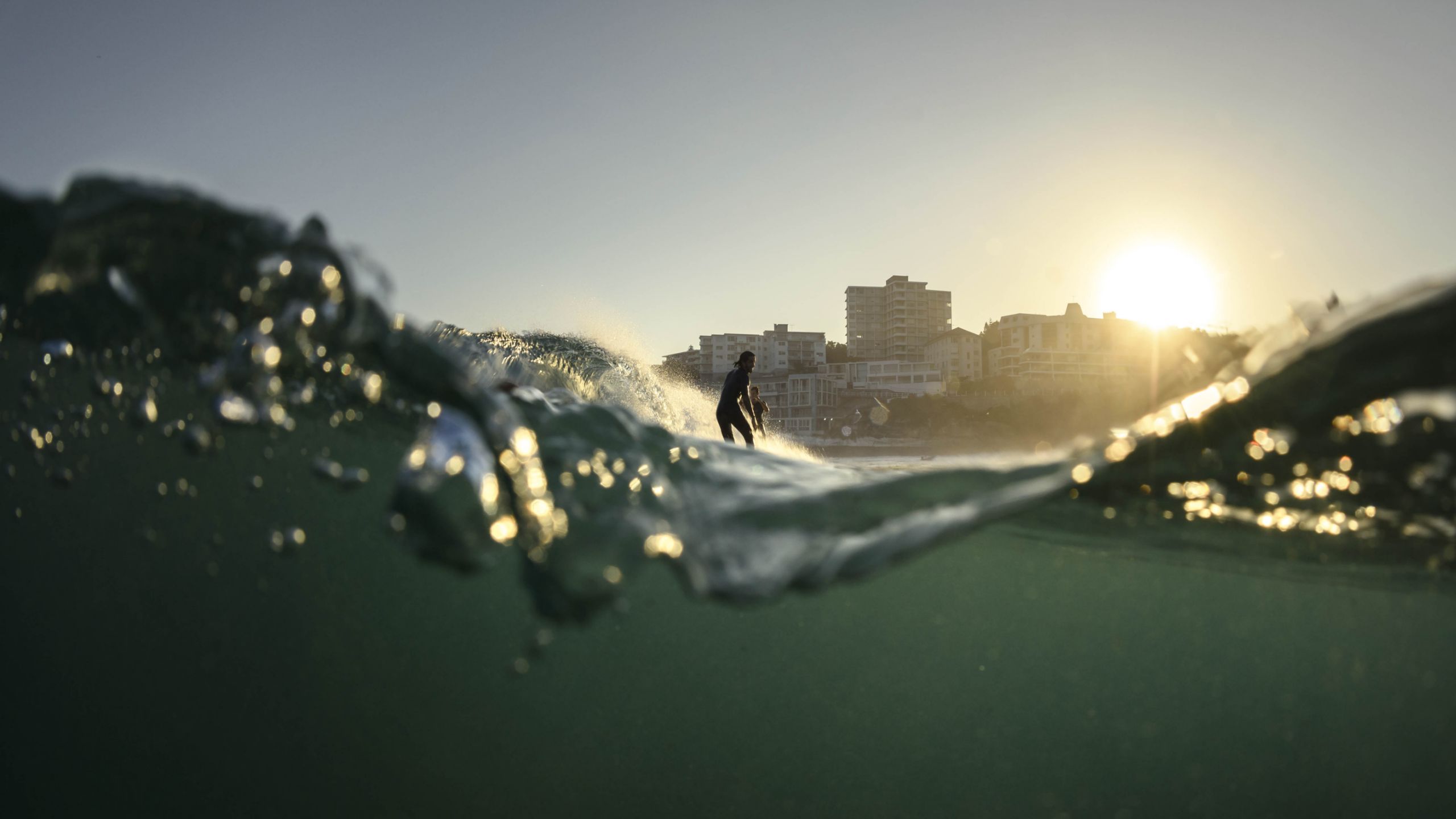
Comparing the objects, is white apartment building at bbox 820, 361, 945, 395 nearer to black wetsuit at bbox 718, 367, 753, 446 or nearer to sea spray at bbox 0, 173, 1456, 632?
black wetsuit at bbox 718, 367, 753, 446

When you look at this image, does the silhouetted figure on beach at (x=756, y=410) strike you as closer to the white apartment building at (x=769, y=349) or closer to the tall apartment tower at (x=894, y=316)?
the white apartment building at (x=769, y=349)

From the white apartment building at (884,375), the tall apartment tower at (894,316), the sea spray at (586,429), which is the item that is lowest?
the sea spray at (586,429)

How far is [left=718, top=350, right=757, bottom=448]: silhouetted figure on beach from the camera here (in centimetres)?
1076

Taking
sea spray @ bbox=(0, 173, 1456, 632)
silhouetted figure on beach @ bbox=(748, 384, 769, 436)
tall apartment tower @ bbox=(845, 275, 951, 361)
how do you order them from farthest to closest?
tall apartment tower @ bbox=(845, 275, 951, 361)
silhouetted figure on beach @ bbox=(748, 384, 769, 436)
sea spray @ bbox=(0, 173, 1456, 632)

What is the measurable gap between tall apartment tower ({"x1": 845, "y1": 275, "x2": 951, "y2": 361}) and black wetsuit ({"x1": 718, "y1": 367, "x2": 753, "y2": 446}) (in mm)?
79378

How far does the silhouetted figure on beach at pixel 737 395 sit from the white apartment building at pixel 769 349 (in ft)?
196

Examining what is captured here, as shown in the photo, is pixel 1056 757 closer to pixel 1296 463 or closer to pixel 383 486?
pixel 1296 463

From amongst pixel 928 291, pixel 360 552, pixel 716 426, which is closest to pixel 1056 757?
pixel 360 552

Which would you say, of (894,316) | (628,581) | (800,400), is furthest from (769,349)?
(628,581)

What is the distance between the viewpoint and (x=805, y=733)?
15.2 feet

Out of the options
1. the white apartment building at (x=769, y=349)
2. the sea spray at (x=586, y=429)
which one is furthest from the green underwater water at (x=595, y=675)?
the white apartment building at (x=769, y=349)

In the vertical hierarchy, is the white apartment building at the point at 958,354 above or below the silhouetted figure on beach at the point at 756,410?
above

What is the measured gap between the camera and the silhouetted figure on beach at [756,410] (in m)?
12.3

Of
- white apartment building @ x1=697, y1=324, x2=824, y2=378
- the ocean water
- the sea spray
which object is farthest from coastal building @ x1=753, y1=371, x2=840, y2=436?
the sea spray
